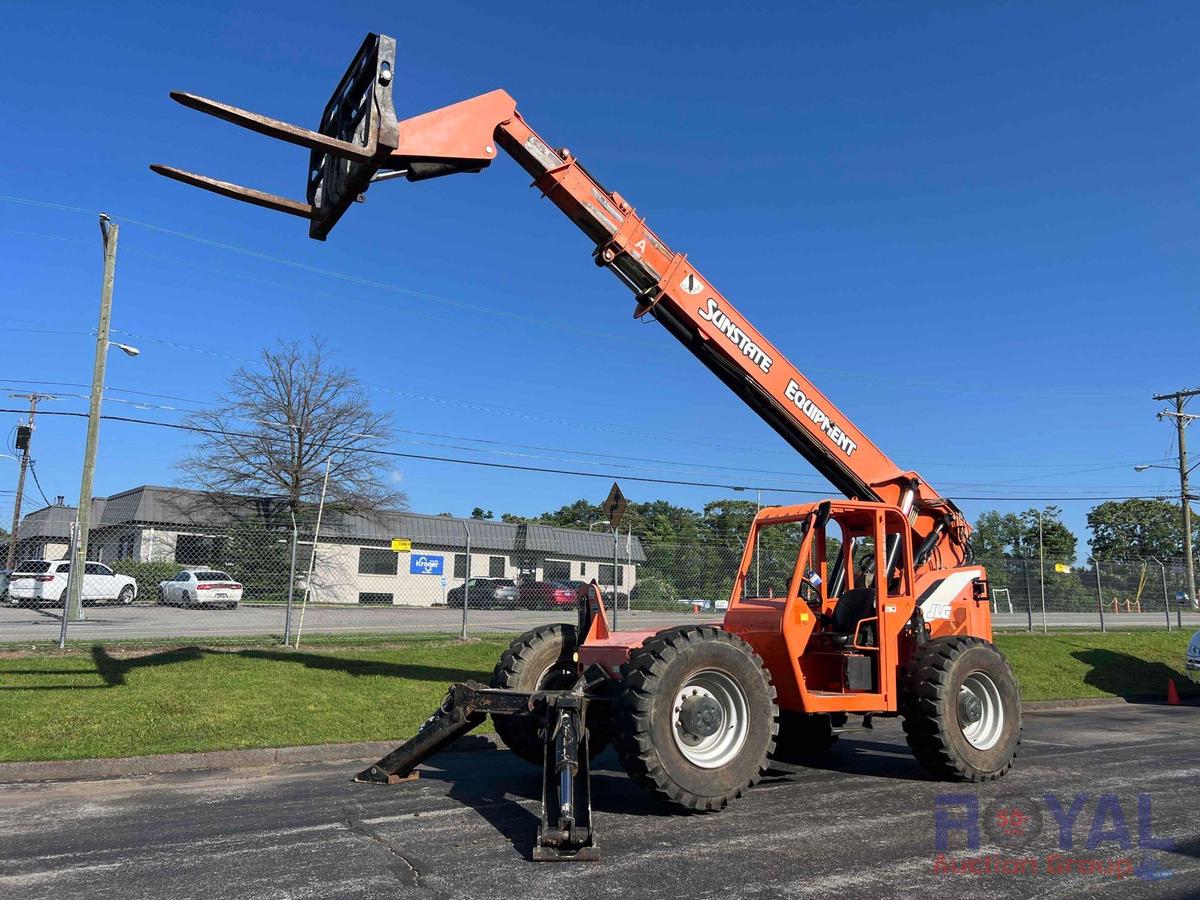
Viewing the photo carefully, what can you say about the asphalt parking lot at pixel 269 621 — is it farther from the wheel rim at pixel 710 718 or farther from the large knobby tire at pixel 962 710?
the wheel rim at pixel 710 718

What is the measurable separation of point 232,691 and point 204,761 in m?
2.27

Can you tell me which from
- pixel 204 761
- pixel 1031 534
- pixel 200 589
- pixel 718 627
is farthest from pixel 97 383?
pixel 1031 534

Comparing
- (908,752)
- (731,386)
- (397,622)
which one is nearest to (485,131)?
(731,386)

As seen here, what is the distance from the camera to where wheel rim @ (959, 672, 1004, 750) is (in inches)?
301

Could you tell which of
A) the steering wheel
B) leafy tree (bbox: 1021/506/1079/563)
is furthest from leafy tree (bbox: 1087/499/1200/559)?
the steering wheel

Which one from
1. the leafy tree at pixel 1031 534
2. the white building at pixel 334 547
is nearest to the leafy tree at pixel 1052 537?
the leafy tree at pixel 1031 534

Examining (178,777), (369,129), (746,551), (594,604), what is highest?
(369,129)

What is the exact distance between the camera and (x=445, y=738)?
6734 millimetres

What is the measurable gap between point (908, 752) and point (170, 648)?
10.6 meters

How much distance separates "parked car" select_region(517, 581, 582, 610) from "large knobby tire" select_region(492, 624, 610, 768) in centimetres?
1199

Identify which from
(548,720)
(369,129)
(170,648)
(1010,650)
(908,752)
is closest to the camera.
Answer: (369,129)

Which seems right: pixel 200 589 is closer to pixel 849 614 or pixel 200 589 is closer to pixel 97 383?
pixel 97 383

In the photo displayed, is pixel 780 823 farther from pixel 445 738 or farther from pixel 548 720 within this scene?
pixel 445 738

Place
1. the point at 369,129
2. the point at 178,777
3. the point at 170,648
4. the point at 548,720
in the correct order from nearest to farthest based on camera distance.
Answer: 1. the point at 369,129
2. the point at 548,720
3. the point at 178,777
4. the point at 170,648
